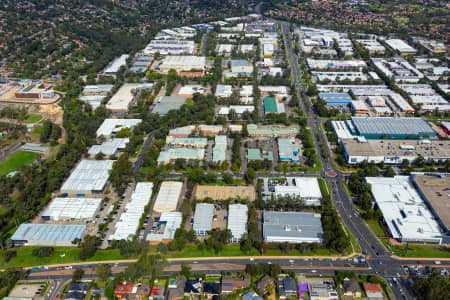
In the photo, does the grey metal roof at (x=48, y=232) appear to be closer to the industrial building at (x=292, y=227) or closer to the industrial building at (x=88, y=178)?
the industrial building at (x=88, y=178)

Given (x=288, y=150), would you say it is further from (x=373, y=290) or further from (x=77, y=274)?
(x=77, y=274)

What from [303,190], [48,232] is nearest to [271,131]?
[303,190]

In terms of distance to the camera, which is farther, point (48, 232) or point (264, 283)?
point (48, 232)

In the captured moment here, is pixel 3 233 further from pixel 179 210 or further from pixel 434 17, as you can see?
pixel 434 17

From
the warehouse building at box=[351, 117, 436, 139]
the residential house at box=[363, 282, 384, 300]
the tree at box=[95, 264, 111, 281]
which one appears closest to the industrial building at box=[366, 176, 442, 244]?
the residential house at box=[363, 282, 384, 300]

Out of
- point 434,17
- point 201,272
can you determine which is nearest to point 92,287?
point 201,272

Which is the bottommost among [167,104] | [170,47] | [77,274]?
[77,274]
